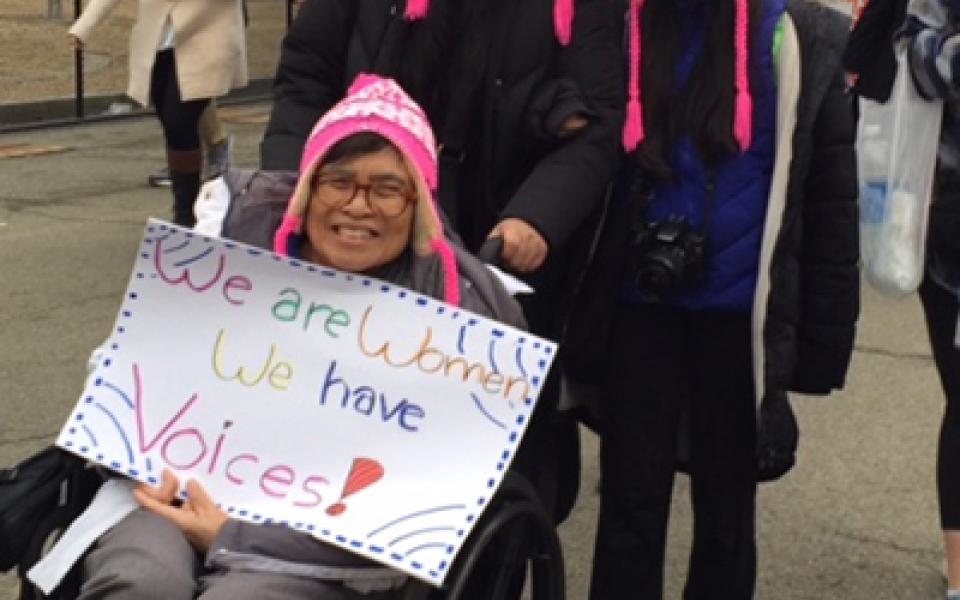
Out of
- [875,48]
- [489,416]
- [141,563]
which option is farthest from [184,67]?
[141,563]

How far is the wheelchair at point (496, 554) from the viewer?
2463 mm

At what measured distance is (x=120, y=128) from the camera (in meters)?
11.9

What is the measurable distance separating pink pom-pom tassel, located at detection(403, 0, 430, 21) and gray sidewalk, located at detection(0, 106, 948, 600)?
1.65 m

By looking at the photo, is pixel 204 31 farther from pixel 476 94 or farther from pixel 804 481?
pixel 476 94

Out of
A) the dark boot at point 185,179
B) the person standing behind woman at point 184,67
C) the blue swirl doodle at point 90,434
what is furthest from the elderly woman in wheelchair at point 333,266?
the dark boot at point 185,179

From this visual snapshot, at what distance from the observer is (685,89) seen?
3.02m

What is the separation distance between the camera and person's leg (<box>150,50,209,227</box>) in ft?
23.5

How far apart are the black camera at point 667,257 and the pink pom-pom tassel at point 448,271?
493 millimetres

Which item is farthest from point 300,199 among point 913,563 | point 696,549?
point 913,563

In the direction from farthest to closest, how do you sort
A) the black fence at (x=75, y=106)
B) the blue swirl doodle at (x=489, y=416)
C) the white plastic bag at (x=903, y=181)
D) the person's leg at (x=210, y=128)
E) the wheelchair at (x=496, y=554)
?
the black fence at (x=75, y=106) < the person's leg at (x=210, y=128) < the white plastic bag at (x=903, y=181) < the blue swirl doodle at (x=489, y=416) < the wheelchair at (x=496, y=554)

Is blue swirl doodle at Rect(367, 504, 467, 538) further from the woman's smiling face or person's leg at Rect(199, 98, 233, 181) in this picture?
person's leg at Rect(199, 98, 233, 181)

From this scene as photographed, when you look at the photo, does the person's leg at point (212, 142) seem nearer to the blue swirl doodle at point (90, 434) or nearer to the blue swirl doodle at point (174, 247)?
the blue swirl doodle at point (174, 247)

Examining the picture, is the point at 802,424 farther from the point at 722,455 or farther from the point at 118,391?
the point at 118,391

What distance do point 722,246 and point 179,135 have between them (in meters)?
4.56
